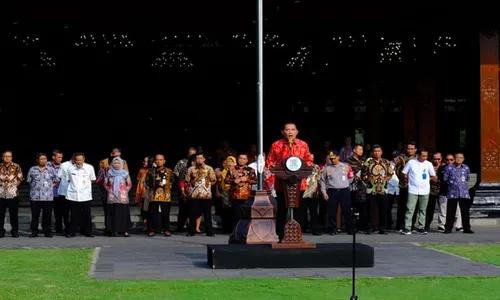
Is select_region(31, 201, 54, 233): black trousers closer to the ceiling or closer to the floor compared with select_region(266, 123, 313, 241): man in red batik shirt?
closer to the floor

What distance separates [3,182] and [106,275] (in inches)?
352

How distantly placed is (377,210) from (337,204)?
852mm

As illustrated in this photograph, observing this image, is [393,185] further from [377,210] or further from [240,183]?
[240,183]

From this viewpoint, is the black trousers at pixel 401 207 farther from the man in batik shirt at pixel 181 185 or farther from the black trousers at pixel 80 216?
the black trousers at pixel 80 216

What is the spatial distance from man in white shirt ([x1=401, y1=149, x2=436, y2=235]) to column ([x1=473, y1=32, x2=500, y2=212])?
4.21m

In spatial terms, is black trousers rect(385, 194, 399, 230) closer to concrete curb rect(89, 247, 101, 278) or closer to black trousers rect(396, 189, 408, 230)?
black trousers rect(396, 189, 408, 230)

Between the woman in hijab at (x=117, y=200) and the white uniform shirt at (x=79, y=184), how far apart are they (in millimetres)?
454

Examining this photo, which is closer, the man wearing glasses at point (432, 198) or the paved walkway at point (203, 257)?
the paved walkway at point (203, 257)

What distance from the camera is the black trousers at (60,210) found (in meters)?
23.8

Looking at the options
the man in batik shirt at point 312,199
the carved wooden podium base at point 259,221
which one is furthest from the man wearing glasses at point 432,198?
the carved wooden podium base at point 259,221

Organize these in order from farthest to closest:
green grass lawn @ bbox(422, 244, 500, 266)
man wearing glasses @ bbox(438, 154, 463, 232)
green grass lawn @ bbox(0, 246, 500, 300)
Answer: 1. man wearing glasses @ bbox(438, 154, 463, 232)
2. green grass lawn @ bbox(422, 244, 500, 266)
3. green grass lawn @ bbox(0, 246, 500, 300)

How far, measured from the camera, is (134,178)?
3906cm

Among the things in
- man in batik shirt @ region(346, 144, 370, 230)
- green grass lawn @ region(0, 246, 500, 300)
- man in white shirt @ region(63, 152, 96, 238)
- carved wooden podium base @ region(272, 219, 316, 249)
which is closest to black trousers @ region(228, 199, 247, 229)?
man in batik shirt @ region(346, 144, 370, 230)

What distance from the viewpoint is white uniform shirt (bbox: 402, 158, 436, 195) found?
23.8 metres
